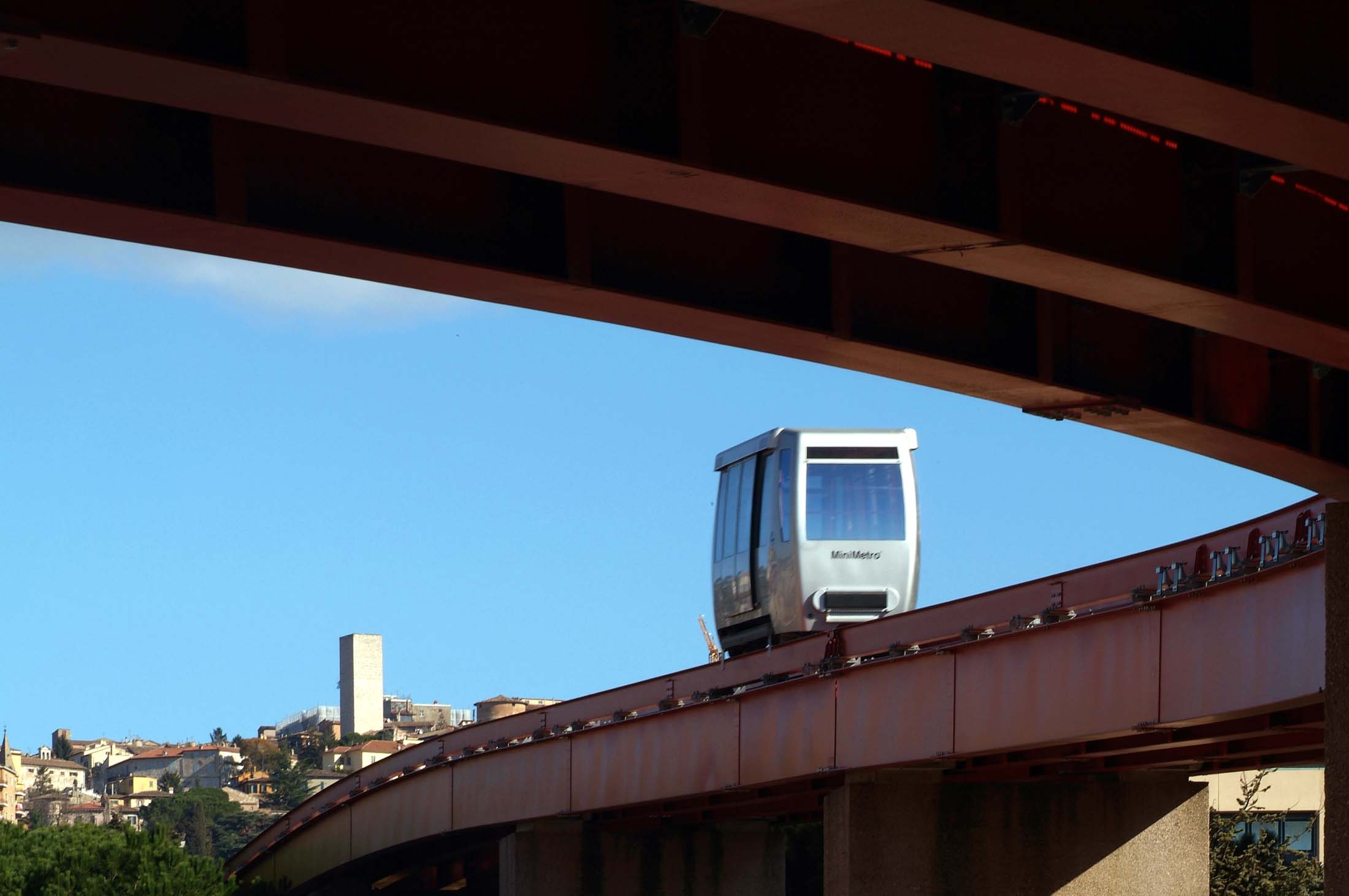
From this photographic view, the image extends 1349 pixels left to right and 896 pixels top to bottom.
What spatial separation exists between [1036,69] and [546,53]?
298 cm

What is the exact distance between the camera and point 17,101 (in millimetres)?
10750

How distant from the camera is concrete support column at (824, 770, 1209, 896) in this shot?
2639 centimetres

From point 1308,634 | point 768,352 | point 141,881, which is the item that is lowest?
point 141,881

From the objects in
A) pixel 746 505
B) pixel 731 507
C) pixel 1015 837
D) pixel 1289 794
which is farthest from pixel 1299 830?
pixel 1015 837

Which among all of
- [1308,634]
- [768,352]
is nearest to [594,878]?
[1308,634]

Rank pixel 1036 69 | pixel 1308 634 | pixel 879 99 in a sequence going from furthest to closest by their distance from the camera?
1. pixel 1308 634
2. pixel 879 99
3. pixel 1036 69

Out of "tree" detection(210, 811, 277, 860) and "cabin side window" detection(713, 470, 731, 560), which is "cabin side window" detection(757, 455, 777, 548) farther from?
"tree" detection(210, 811, 277, 860)

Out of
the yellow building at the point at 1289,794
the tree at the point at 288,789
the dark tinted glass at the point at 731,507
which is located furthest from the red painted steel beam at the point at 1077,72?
the tree at the point at 288,789

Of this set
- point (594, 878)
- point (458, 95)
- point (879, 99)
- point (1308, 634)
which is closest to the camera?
point (458, 95)

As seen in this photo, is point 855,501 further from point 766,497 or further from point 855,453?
point 766,497

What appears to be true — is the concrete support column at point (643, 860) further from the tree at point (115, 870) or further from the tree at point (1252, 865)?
the tree at point (115, 870)

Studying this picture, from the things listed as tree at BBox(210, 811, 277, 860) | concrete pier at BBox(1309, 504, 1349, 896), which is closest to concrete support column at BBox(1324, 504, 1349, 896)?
concrete pier at BBox(1309, 504, 1349, 896)

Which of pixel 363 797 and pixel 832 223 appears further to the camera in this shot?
pixel 363 797

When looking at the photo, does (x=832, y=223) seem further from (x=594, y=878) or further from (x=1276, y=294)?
(x=594, y=878)
